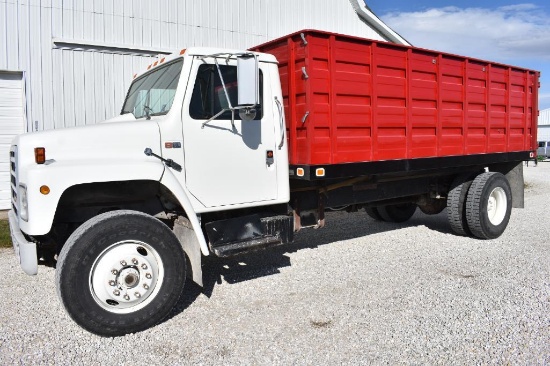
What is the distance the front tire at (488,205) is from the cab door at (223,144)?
3682 mm

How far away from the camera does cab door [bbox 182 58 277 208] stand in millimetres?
4391

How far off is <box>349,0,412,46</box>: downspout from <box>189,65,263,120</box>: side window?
10301mm

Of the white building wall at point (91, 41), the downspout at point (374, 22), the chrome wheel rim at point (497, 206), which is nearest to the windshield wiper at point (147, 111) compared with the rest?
the white building wall at point (91, 41)

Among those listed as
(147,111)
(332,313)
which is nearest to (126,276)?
(147,111)

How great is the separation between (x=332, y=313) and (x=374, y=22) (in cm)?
1180

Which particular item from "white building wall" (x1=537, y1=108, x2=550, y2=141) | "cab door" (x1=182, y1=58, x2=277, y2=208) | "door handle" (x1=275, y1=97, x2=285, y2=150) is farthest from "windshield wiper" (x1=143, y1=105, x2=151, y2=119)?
"white building wall" (x1=537, y1=108, x2=550, y2=141)

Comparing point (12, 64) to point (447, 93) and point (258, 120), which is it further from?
point (447, 93)

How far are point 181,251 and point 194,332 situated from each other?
27.4 inches

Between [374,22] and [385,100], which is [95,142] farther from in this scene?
[374,22]

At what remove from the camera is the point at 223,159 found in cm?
458

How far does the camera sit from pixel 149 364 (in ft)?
11.3

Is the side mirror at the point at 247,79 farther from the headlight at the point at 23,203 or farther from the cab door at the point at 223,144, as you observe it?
the headlight at the point at 23,203

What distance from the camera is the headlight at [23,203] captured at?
3814mm

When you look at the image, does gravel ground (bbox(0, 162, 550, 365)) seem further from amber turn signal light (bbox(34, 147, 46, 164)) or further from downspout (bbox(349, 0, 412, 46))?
downspout (bbox(349, 0, 412, 46))
